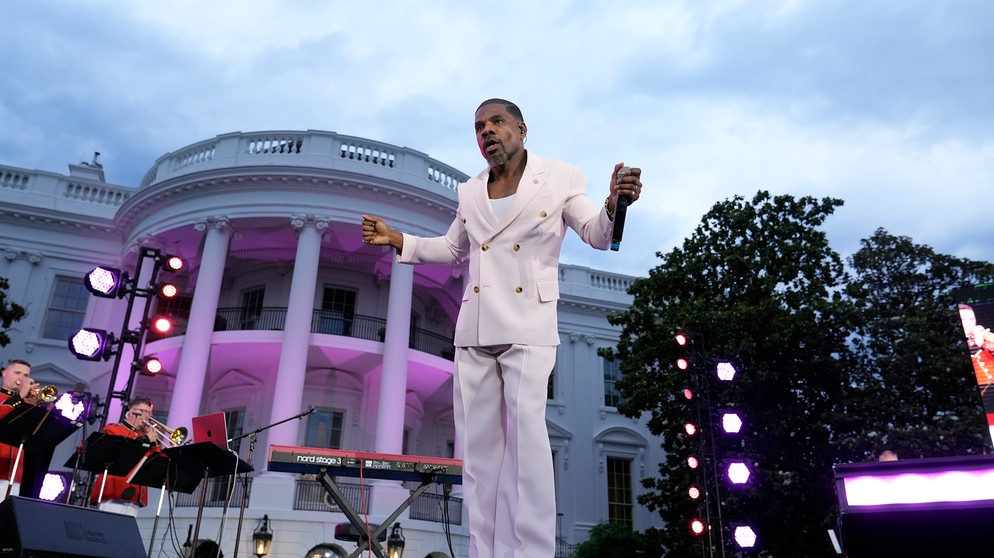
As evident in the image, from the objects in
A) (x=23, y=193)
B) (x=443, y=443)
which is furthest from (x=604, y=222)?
(x=23, y=193)

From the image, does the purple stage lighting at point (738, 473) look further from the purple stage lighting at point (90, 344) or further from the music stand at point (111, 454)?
the purple stage lighting at point (90, 344)

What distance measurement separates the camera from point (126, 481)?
7.78 meters

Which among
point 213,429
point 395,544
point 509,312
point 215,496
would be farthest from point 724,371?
point 215,496

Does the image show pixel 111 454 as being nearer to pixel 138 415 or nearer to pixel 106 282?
pixel 138 415

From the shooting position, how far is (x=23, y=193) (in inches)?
766

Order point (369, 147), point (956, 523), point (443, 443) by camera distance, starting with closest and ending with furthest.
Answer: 1. point (956, 523)
2. point (369, 147)
3. point (443, 443)

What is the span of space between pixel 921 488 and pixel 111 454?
6.48m

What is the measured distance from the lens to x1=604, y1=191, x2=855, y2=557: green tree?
49.4 feet

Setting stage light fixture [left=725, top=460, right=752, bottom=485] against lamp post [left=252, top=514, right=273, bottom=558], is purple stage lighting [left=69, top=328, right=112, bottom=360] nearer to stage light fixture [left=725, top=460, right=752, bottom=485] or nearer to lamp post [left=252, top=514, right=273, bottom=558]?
lamp post [left=252, top=514, right=273, bottom=558]

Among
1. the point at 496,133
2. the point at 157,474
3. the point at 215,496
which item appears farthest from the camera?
the point at 215,496

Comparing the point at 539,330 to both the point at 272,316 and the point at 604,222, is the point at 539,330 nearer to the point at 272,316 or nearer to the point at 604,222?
the point at 604,222

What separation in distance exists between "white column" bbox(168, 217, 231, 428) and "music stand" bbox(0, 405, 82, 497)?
9168mm

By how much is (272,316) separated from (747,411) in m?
11.8

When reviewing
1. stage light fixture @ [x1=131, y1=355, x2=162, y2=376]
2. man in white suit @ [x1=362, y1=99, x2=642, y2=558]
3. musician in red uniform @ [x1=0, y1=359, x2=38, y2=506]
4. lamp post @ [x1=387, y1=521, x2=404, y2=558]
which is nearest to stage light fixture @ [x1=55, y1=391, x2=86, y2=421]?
stage light fixture @ [x1=131, y1=355, x2=162, y2=376]
